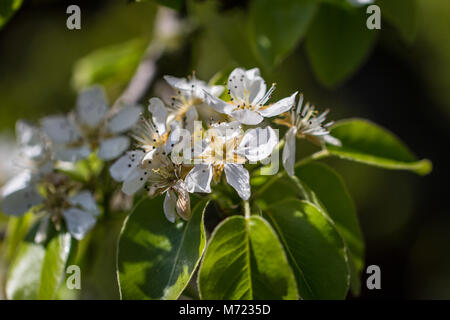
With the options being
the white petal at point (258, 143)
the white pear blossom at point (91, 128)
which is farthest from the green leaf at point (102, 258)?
the white petal at point (258, 143)

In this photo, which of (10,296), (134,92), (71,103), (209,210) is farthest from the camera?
(71,103)

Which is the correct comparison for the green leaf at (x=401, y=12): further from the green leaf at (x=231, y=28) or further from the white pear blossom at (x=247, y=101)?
the white pear blossom at (x=247, y=101)

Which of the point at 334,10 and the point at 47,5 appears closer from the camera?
the point at 334,10

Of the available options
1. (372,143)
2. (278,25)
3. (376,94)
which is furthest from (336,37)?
(376,94)

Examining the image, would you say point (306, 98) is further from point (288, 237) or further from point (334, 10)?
point (288, 237)

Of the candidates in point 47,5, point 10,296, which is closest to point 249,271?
point 10,296

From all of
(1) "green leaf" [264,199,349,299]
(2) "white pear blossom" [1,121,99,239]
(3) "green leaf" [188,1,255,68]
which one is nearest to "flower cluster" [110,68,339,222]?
(1) "green leaf" [264,199,349,299]
